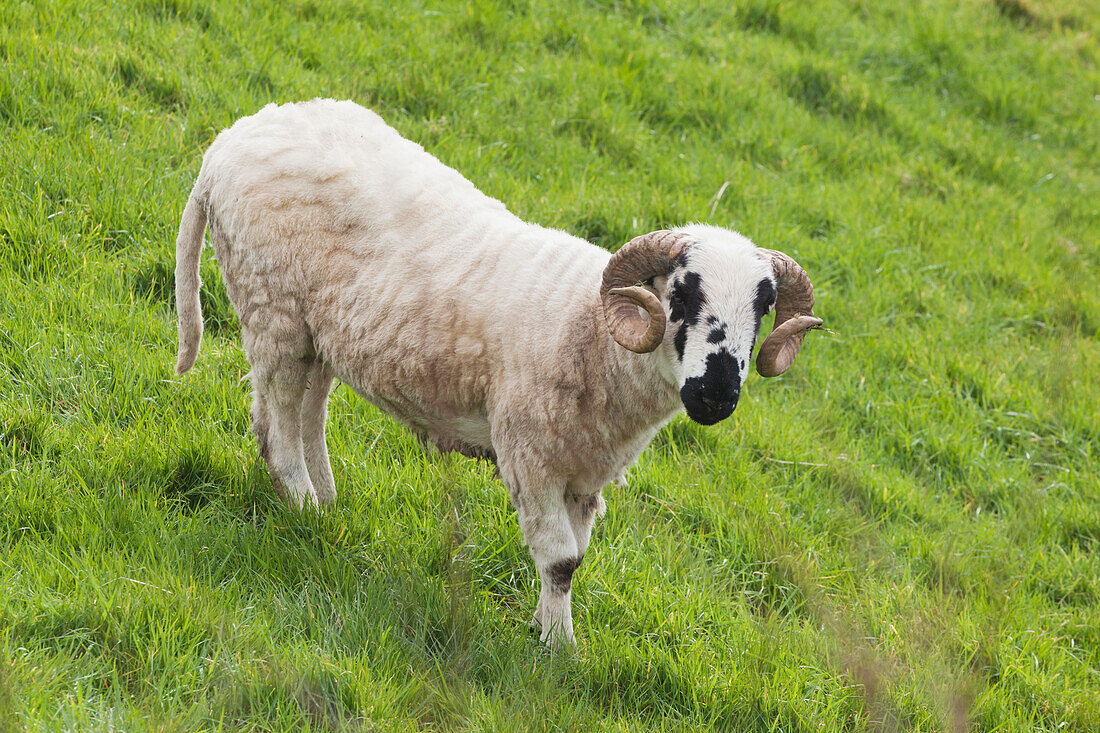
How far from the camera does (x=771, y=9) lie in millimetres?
9328

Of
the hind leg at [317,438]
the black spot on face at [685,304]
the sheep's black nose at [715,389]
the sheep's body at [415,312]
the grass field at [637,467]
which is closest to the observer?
the sheep's black nose at [715,389]

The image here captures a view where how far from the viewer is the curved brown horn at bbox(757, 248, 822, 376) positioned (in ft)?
11.4

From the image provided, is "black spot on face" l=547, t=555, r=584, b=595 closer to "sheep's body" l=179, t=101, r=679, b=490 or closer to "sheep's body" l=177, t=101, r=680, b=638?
"sheep's body" l=177, t=101, r=680, b=638

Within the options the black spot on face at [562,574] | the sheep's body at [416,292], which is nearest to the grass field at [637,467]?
the black spot on face at [562,574]

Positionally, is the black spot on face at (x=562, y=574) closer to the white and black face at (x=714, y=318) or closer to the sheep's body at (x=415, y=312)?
the sheep's body at (x=415, y=312)

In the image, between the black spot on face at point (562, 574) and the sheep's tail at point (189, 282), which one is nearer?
the black spot on face at point (562, 574)

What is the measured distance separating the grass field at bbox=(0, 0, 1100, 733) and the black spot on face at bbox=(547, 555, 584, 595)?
24 cm

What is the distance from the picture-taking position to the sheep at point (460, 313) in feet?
11.6

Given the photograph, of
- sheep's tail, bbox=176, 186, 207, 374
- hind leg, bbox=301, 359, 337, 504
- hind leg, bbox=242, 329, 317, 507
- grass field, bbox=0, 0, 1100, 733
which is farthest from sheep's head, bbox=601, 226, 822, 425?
sheep's tail, bbox=176, 186, 207, 374

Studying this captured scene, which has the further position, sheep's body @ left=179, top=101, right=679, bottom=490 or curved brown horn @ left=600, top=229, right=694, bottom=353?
sheep's body @ left=179, top=101, right=679, bottom=490

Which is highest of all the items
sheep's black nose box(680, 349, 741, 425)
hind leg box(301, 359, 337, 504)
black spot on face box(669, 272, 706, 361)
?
black spot on face box(669, 272, 706, 361)

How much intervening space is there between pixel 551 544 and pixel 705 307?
1.16 m

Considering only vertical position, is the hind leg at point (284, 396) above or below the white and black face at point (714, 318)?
below

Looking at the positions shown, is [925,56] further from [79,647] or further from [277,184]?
[79,647]
